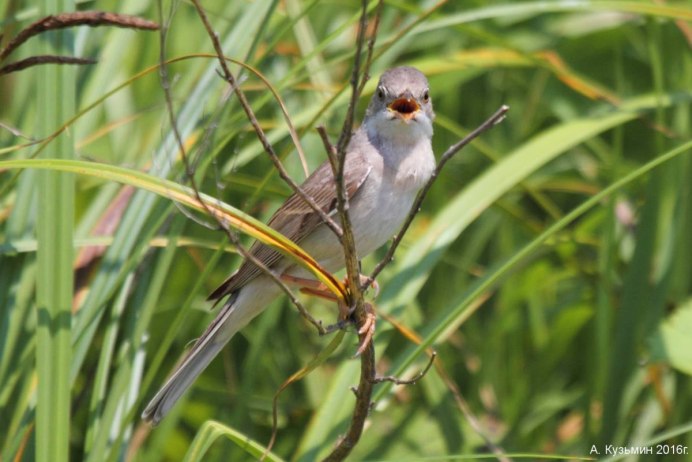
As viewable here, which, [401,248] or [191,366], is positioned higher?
[401,248]

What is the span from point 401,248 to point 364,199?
824 mm

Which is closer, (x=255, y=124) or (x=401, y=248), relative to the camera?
(x=255, y=124)

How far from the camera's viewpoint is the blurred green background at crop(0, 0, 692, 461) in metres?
2.84

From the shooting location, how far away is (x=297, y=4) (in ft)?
12.9

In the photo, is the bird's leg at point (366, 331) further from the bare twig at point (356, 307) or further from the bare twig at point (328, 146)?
the bare twig at point (328, 146)

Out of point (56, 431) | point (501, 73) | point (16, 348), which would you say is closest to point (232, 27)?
point (16, 348)

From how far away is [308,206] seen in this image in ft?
10.4

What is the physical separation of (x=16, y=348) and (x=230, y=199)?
1.43 metres

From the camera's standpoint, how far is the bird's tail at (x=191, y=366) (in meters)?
2.80

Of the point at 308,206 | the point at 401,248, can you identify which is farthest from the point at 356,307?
the point at 401,248

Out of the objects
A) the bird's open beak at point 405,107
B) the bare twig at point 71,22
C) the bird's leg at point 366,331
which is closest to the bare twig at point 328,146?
the bird's leg at point 366,331

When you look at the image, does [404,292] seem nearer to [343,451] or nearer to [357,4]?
[343,451]

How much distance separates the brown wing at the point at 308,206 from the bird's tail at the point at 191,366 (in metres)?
0.11

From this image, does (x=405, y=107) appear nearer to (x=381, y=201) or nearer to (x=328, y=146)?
(x=381, y=201)
